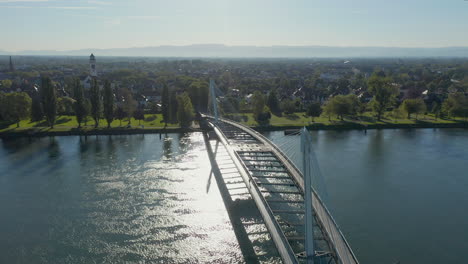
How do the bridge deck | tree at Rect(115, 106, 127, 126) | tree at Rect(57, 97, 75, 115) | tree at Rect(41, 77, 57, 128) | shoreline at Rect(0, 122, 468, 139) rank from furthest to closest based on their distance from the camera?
tree at Rect(57, 97, 75, 115), tree at Rect(115, 106, 127, 126), tree at Rect(41, 77, 57, 128), shoreline at Rect(0, 122, 468, 139), the bridge deck

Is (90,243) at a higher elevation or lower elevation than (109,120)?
lower

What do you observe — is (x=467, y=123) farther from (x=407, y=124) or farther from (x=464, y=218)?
(x=464, y=218)

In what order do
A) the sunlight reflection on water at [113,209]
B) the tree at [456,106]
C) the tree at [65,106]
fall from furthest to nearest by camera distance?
the tree at [65,106] < the tree at [456,106] < the sunlight reflection on water at [113,209]

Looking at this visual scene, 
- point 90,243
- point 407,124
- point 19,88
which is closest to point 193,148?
point 90,243

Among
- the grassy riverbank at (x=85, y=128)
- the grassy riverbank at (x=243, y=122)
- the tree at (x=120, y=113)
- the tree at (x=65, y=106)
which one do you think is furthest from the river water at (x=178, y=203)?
the tree at (x=65, y=106)

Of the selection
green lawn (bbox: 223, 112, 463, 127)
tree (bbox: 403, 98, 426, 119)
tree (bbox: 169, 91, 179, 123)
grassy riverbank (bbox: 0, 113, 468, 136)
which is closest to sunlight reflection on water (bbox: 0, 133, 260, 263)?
grassy riverbank (bbox: 0, 113, 468, 136)

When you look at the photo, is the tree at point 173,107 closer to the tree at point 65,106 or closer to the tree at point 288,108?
the tree at point 65,106

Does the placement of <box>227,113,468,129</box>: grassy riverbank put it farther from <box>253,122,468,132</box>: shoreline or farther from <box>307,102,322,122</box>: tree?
<box>307,102,322,122</box>: tree

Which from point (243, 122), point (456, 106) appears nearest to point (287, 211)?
point (243, 122)
